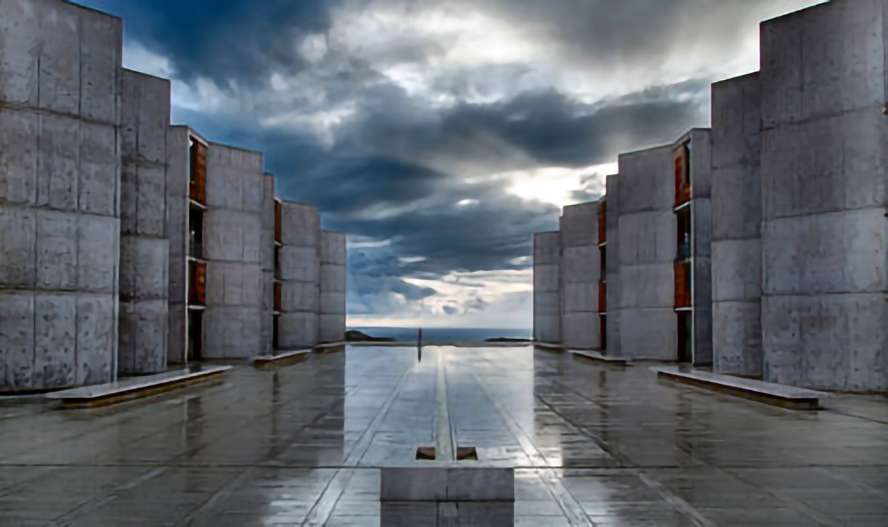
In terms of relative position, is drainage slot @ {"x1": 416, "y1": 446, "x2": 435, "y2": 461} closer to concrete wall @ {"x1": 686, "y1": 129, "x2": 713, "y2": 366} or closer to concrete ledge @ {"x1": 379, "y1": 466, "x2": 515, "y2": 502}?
concrete ledge @ {"x1": 379, "y1": 466, "x2": 515, "y2": 502}

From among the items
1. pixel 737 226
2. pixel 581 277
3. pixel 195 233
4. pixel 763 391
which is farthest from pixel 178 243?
pixel 581 277

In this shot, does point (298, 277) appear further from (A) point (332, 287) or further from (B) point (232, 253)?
(B) point (232, 253)

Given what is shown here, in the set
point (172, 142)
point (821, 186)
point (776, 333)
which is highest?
point (172, 142)

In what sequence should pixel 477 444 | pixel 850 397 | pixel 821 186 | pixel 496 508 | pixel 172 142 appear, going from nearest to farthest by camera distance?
pixel 496 508
pixel 477 444
pixel 850 397
pixel 821 186
pixel 172 142

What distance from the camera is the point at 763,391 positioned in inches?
637

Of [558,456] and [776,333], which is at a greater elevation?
[776,333]

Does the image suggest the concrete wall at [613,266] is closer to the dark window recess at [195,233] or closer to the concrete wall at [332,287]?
the dark window recess at [195,233]

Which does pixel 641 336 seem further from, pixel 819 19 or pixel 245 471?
pixel 245 471

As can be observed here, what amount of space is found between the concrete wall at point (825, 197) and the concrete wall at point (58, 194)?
18.2 metres

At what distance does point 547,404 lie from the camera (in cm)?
1580

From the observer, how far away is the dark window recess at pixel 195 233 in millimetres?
32625

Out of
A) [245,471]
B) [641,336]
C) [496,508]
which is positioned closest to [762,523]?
[496,508]

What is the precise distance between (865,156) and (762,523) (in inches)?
589

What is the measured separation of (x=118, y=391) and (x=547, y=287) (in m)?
42.3
